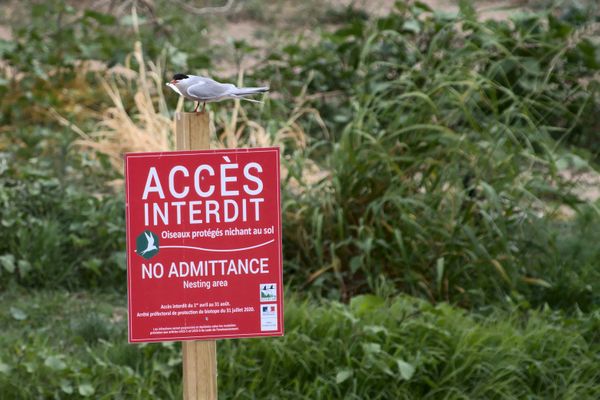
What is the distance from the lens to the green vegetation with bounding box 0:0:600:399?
14.6 feet

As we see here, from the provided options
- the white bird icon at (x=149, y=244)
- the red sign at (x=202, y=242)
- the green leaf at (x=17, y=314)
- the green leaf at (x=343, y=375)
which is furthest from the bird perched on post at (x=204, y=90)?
the green leaf at (x=17, y=314)

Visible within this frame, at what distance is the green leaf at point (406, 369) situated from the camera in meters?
4.26

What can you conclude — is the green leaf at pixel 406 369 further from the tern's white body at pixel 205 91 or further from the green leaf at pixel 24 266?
the green leaf at pixel 24 266

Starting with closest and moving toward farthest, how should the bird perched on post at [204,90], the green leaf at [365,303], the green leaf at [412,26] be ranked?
the bird perched on post at [204,90] → the green leaf at [365,303] → the green leaf at [412,26]

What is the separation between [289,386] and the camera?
14.6 ft

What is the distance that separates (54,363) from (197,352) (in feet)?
3.95

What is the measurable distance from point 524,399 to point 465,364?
0.90 ft

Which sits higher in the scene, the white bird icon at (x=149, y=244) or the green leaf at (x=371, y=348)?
the white bird icon at (x=149, y=244)

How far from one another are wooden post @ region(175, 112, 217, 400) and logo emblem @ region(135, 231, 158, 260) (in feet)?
0.88

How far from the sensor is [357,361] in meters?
4.39

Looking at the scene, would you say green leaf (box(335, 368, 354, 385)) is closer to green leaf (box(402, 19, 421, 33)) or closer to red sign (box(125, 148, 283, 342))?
red sign (box(125, 148, 283, 342))

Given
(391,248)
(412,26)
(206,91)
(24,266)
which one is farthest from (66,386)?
(412,26)

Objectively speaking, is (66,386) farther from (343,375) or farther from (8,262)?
(8,262)

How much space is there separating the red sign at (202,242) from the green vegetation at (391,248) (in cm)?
112
